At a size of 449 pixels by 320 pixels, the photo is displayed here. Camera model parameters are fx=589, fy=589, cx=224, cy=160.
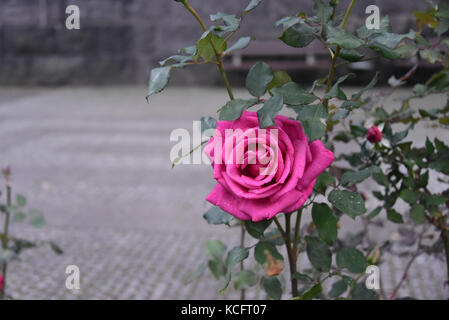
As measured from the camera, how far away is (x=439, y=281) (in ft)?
7.43

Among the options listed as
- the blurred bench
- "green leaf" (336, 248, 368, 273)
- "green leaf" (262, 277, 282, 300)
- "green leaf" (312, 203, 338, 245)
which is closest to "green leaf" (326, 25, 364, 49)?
"green leaf" (312, 203, 338, 245)

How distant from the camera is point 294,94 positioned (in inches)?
30.7

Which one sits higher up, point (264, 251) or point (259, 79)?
point (259, 79)

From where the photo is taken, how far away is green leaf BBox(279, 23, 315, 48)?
779 mm

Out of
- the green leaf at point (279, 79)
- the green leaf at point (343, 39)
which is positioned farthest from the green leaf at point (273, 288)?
the green leaf at point (343, 39)

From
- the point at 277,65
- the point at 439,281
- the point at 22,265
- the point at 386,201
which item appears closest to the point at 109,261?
the point at 22,265

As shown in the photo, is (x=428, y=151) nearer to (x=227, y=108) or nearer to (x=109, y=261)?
(x=227, y=108)

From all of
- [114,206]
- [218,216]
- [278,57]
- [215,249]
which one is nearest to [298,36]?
[218,216]

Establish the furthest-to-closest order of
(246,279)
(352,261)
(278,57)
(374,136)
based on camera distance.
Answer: (278,57), (246,279), (374,136), (352,261)

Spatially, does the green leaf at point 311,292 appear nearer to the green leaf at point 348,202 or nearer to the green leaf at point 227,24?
the green leaf at point 348,202

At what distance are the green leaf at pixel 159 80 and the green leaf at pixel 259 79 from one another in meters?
0.11

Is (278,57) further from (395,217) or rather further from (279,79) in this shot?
(279,79)

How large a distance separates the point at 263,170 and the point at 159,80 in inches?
7.2
